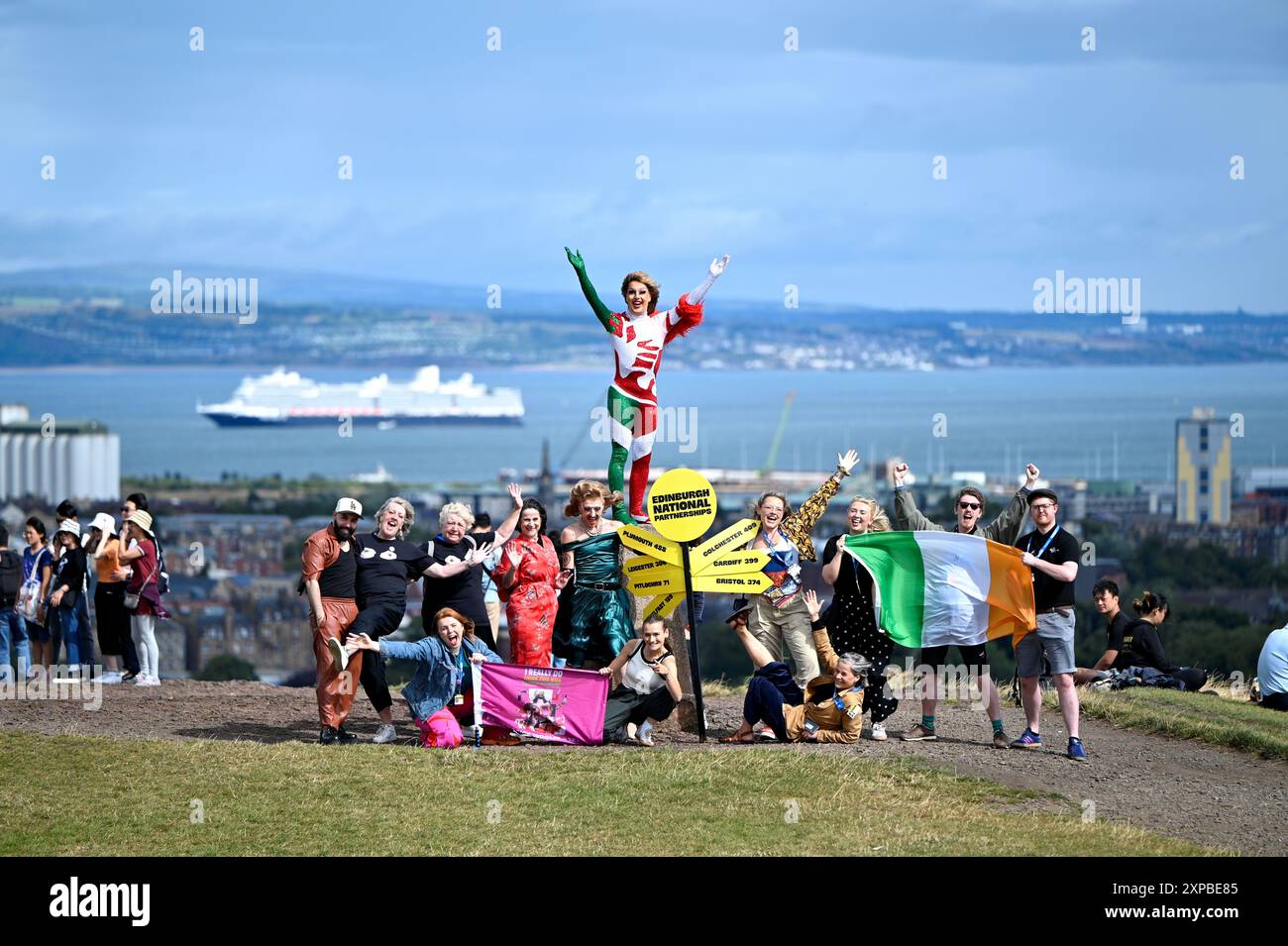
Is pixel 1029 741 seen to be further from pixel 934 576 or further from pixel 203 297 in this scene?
pixel 203 297

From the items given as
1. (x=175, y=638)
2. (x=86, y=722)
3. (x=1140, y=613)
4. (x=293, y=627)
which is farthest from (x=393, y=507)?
(x=293, y=627)

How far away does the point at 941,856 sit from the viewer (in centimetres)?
926

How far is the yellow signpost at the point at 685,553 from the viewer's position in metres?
12.0

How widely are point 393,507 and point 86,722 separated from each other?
9.86 ft

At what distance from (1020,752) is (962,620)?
3.00ft

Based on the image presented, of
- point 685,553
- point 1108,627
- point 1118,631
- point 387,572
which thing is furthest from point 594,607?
point 1118,631

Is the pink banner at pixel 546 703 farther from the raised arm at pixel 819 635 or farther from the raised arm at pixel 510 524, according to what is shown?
the raised arm at pixel 819 635

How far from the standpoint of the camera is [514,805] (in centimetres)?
1034

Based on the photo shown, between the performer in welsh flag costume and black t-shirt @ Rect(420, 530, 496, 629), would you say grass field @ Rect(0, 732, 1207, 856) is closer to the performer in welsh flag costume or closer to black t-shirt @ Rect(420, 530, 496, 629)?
black t-shirt @ Rect(420, 530, 496, 629)

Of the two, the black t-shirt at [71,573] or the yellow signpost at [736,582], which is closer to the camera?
the yellow signpost at [736,582]

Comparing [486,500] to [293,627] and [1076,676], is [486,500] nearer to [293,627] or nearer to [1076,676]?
[293,627]

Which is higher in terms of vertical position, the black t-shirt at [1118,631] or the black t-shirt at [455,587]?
the black t-shirt at [455,587]

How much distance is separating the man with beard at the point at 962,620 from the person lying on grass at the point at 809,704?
0.47 metres
